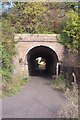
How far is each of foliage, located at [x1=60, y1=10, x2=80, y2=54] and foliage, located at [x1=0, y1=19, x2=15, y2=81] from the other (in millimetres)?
4201

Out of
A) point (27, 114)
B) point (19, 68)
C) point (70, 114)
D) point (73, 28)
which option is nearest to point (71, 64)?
point (73, 28)

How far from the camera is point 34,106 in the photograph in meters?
11.4

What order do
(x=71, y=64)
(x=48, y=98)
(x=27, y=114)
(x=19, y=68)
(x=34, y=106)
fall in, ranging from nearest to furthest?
(x=27, y=114)
(x=34, y=106)
(x=48, y=98)
(x=71, y=64)
(x=19, y=68)

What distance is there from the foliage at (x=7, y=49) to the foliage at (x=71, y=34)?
420 cm

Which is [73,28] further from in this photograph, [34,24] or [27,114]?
[27,114]

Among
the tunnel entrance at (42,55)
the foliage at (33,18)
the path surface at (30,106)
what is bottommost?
the path surface at (30,106)

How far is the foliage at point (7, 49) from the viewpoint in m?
18.6

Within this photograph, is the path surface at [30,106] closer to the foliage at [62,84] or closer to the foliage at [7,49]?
the foliage at [62,84]

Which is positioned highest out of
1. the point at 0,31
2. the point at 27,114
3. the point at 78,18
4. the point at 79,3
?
the point at 79,3

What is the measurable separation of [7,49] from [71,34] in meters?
5.14

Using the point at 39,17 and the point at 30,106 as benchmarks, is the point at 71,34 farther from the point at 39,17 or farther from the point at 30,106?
the point at 30,106

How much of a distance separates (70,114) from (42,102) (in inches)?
182

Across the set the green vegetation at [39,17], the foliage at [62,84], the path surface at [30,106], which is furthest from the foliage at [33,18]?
the path surface at [30,106]

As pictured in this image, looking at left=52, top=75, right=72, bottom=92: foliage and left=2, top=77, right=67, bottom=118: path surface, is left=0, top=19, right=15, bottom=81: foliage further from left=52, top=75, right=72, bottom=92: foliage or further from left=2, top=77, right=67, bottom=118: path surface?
left=2, top=77, right=67, bottom=118: path surface
